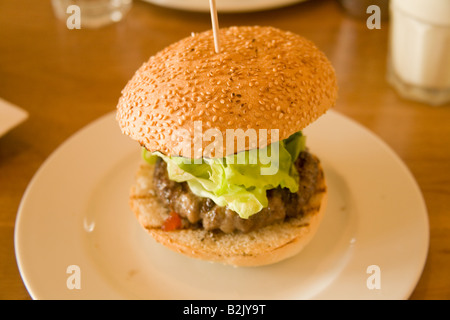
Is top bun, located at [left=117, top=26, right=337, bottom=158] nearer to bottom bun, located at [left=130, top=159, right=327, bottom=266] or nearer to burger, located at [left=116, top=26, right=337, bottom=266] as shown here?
burger, located at [left=116, top=26, right=337, bottom=266]

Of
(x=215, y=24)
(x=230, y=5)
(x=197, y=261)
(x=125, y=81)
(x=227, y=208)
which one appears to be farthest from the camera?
(x=230, y=5)

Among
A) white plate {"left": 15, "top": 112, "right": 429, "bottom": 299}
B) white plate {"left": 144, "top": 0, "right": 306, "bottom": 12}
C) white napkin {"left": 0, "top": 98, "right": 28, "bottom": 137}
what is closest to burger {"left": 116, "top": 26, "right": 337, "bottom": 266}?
white plate {"left": 15, "top": 112, "right": 429, "bottom": 299}

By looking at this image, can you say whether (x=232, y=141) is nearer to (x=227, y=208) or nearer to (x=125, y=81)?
(x=227, y=208)

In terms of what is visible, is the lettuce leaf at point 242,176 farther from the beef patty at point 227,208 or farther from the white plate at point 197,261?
the white plate at point 197,261

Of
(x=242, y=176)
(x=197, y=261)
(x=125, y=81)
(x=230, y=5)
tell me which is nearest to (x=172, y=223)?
(x=197, y=261)

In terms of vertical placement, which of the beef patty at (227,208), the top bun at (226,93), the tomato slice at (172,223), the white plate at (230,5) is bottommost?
the tomato slice at (172,223)

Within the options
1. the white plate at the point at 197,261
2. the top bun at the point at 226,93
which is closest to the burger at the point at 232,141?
the top bun at the point at 226,93
